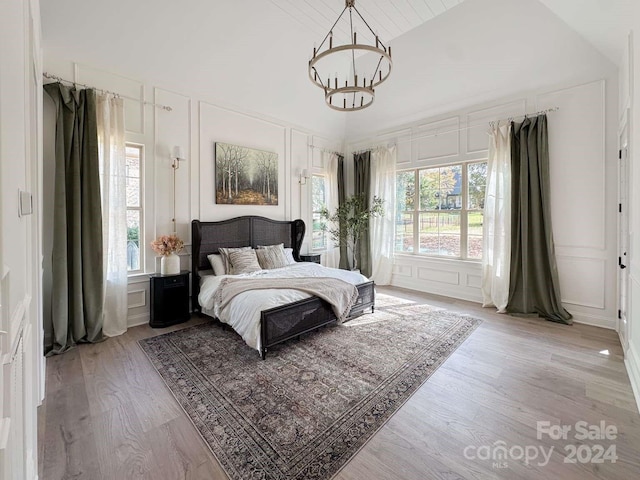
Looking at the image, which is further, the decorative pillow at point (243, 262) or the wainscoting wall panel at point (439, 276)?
the wainscoting wall panel at point (439, 276)

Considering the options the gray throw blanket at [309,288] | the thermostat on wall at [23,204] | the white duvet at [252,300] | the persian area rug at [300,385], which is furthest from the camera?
the gray throw blanket at [309,288]

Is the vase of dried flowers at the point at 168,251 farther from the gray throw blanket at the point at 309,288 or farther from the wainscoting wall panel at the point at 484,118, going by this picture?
the wainscoting wall panel at the point at 484,118

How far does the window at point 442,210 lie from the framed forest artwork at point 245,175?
8.23 feet

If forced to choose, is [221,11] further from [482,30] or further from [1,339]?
[1,339]

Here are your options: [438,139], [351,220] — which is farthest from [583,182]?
[351,220]

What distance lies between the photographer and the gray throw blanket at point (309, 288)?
3.34m

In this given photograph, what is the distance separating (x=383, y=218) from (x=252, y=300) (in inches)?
142

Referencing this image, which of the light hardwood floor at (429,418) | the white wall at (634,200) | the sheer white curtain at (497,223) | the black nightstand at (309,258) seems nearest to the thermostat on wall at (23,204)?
the light hardwood floor at (429,418)

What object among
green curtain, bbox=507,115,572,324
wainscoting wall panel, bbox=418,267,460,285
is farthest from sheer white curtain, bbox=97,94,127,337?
green curtain, bbox=507,115,572,324

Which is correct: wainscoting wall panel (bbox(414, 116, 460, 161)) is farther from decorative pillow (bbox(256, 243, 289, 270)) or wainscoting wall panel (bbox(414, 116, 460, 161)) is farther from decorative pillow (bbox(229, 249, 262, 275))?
decorative pillow (bbox(229, 249, 262, 275))

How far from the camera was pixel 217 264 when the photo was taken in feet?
13.8

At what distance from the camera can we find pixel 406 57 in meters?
4.76

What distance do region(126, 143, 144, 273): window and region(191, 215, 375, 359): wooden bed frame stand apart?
0.67 m

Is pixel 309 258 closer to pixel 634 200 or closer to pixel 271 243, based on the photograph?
pixel 271 243
